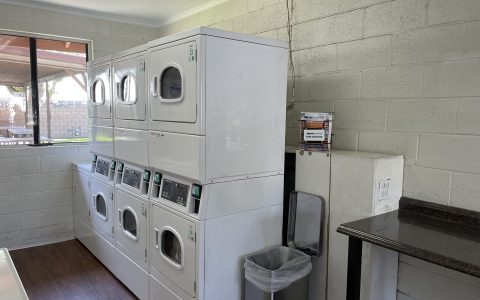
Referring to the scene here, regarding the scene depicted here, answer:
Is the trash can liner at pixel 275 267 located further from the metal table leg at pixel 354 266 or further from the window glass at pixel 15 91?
the window glass at pixel 15 91

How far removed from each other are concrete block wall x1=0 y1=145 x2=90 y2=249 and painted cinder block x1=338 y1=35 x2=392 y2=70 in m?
3.22

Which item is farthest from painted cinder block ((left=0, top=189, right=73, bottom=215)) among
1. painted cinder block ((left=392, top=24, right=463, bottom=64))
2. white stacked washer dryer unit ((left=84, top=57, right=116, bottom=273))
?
painted cinder block ((left=392, top=24, right=463, bottom=64))

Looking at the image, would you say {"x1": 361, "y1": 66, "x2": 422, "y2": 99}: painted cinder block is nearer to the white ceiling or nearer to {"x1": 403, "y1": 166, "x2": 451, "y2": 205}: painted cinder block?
{"x1": 403, "y1": 166, "x2": 451, "y2": 205}: painted cinder block

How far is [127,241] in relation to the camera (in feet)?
9.75

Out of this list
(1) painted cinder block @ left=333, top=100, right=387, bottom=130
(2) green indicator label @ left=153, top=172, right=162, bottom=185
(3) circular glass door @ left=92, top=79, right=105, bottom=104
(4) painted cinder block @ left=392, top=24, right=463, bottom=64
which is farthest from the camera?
(3) circular glass door @ left=92, top=79, right=105, bottom=104

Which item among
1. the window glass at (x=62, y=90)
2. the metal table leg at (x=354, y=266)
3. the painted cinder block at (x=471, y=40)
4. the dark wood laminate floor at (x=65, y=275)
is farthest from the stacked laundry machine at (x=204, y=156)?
the window glass at (x=62, y=90)

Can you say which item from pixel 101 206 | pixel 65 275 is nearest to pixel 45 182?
pixel 101 206

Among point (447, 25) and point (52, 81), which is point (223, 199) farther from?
point (52, 81)

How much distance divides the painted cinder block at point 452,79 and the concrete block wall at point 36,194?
3.74 meters

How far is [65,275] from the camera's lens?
336 cm

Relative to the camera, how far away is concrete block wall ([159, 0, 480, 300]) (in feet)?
6.29

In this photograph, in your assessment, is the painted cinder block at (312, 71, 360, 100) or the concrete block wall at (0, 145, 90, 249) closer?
the painted cinder block at (312, 71, 360, 100)

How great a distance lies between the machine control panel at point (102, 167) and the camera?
3.41 metres

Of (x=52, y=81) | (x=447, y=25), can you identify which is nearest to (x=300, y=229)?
(x=447, y=25)
